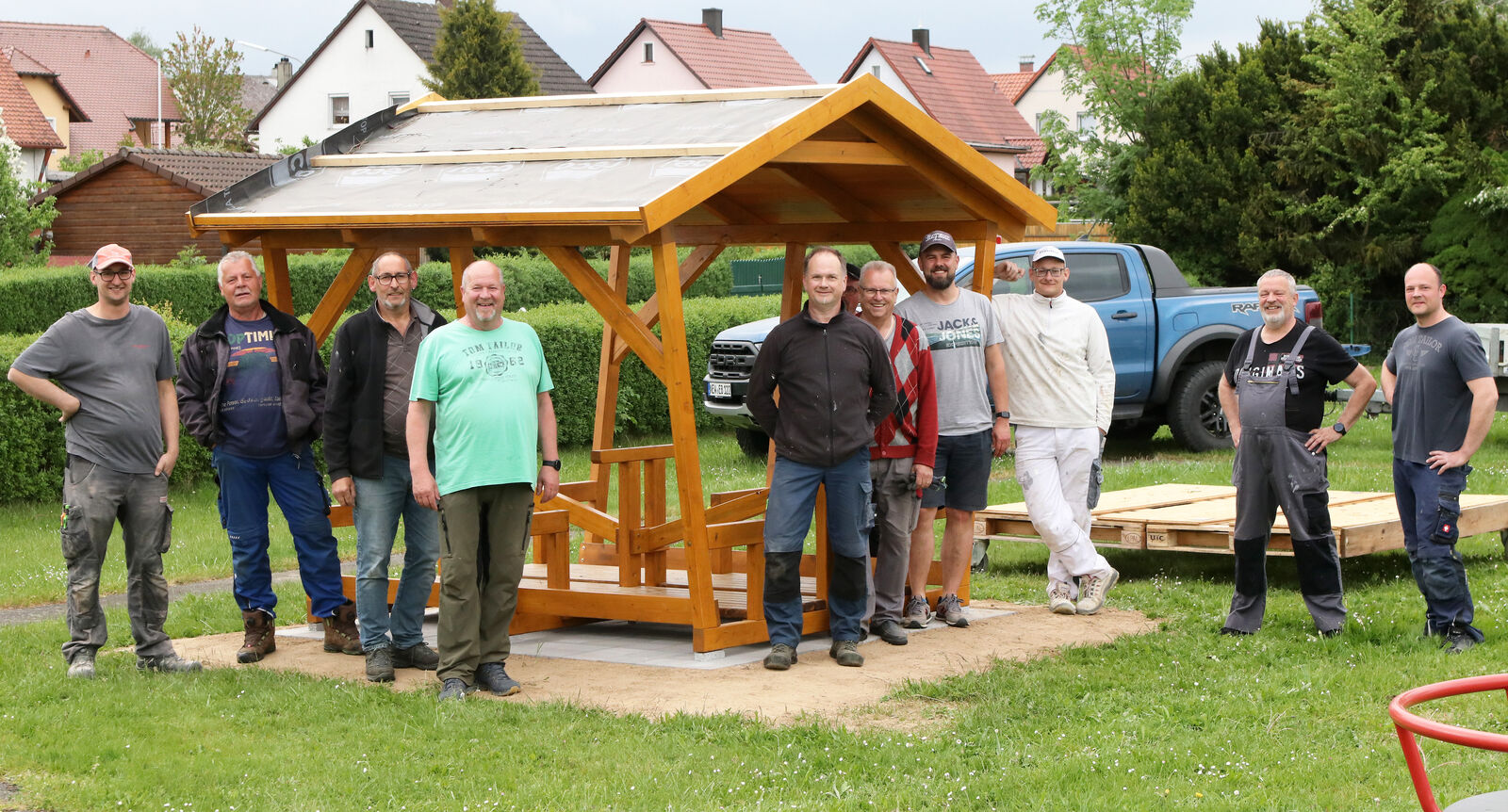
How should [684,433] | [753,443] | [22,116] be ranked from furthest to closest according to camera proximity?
[22,116]
[753,443]
[684,433]

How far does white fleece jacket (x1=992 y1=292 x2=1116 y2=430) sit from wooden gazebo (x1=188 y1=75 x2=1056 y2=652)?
1.56 ft

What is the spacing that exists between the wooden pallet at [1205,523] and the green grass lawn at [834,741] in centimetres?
110

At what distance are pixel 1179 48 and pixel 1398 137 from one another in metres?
10.1

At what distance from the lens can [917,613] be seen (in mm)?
8484

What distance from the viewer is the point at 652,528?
337 inches

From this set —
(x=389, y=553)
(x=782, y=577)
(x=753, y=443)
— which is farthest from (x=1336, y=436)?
(x=753, y=443)

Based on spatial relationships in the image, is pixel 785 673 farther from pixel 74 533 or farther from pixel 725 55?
pixel 725 55

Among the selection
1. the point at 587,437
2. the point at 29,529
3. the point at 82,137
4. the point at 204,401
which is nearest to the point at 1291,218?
the point at 587,437

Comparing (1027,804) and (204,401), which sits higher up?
(204,401)

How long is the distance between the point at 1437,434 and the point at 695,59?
5488 centimetres

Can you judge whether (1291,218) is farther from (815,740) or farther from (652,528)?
(815,740)

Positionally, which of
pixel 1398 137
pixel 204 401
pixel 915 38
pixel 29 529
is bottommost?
pixel 29 529

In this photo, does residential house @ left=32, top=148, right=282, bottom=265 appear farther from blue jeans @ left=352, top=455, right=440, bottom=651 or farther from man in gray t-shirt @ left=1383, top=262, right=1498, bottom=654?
man in gray t-shirt @ left=1383, top=262, right=1498, bottom=654

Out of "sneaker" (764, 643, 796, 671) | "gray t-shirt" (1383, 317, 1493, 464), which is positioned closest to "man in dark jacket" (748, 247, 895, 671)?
"sneaker" (764, 643, 796, 671)
